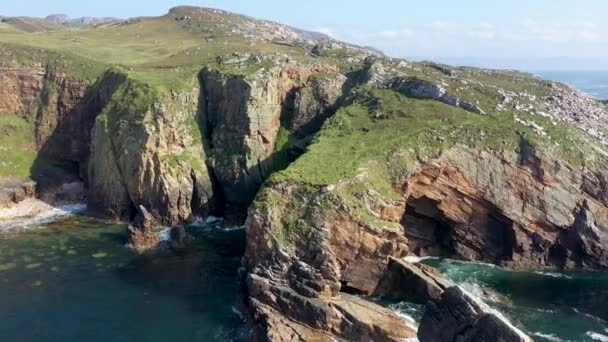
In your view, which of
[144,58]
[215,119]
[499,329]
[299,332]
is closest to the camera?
[499,329]

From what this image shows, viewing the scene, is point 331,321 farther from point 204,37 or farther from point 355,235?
point 204,37

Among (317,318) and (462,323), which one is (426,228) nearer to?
(317,318)

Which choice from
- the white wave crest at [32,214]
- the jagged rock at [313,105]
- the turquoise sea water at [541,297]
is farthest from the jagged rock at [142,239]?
the turquoise sea water at [541,297]

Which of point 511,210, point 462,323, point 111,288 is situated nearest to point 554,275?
point 511,210

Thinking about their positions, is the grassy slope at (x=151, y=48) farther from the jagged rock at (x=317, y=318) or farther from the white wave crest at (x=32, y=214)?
the jagged rock at (x=317, y=318)

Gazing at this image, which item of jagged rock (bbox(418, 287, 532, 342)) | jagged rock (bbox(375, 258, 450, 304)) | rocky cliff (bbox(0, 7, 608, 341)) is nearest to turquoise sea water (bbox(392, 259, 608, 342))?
jagged rock (bbox(375, 258, 450, 304))

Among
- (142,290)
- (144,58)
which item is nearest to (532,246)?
(142,290)

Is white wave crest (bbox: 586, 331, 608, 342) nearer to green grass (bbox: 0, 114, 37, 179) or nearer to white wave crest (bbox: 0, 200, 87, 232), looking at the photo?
white wave crest (bbox: 0, 200, 87, 232)

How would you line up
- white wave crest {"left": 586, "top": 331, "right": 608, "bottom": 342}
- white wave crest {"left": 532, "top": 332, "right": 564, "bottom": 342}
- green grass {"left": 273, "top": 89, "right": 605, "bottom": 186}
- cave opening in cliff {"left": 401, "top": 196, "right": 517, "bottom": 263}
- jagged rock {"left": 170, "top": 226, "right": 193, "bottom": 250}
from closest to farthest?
white wave crest {"left": 532, "top": 332, "right": 564, "bottom": 342} < white wave crest {"left": 586, "top": 331, "right": 608, "bottom": 342} < green grass {"left": 273, "top": 89, "right": 605, "bottom": 186} < cave opening in cliff {"left": 401, "top": 196, "right": 517, "bottom": 263} < jagged rock {"left": 170, "top": 226, "right": 193, "bottom": 250}
